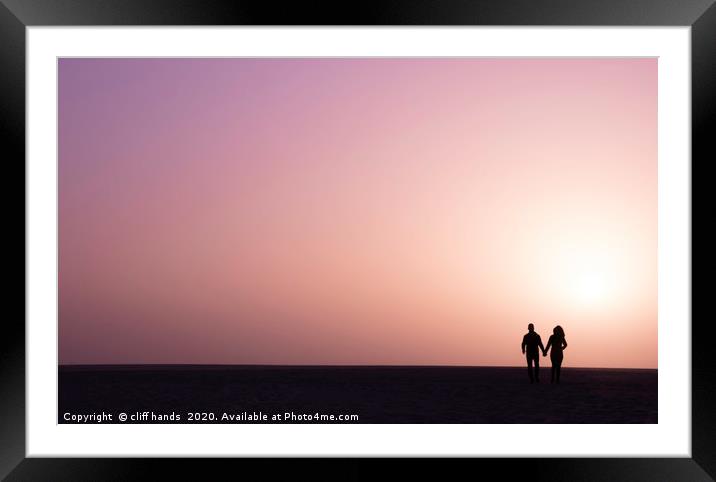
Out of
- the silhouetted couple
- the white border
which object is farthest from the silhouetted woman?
the white border

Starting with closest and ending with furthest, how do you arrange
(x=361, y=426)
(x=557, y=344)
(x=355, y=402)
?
(x=361, y=426)
(x=355, y=402)
(x=557, y=344)

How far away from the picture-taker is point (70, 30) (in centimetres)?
368

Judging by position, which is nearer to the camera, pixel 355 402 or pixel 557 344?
pixel 355 402

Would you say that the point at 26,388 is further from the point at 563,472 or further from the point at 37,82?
the point at 563,472

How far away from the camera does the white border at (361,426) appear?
360 centimetres

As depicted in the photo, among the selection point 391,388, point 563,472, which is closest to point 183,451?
point 563,472

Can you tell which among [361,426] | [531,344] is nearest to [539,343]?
[531,344]

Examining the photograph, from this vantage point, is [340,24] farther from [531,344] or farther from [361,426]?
[531,344]

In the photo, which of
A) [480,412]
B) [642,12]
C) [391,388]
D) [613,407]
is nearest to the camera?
[642,12]

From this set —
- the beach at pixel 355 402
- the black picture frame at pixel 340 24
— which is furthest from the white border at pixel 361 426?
the beach at pixel 355 402

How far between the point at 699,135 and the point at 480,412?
5779 millimetres

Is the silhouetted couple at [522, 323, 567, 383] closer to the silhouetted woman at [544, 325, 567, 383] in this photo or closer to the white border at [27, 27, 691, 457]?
the silhouetted woman at [544, 325, 567, 383]

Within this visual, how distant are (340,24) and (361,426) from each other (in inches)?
76.8

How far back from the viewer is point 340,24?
138 inches
